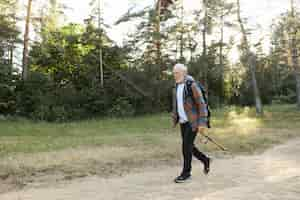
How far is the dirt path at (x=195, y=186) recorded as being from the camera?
4.04 metres

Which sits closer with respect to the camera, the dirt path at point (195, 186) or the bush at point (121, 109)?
the dirt path at point (195, 186)

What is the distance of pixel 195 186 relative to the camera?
4.61 meters

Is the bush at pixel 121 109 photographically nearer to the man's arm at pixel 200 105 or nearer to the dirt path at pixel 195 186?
the dirt path at pixel 195 186

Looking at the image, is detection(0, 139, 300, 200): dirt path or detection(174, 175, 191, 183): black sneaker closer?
detection(0, 139, 300, 200): dirt path

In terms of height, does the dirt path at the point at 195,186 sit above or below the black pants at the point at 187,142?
below

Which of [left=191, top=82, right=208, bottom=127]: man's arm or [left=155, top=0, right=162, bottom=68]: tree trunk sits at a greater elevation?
[left=155, top=0, right=162, bottom=68]: tree trunk

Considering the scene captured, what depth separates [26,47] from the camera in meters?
22.2

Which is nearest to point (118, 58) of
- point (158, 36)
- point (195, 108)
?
point (158, 36)

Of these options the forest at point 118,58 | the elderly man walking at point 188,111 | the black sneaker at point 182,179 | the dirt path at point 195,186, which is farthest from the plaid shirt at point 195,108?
the forest at point 118,58

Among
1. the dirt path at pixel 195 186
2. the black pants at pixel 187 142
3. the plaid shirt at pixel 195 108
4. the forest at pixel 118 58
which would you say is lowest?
the dirt path at pixel 195 186

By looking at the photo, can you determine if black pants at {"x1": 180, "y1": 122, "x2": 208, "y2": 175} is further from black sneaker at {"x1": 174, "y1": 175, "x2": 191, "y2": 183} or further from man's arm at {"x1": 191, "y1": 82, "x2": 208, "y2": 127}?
man's arm at {"x1": 191, "y1": 82, "x2": 208, "y2": 127}

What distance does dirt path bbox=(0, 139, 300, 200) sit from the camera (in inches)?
159

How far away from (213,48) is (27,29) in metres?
14.3

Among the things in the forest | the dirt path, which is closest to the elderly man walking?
the dirt path
